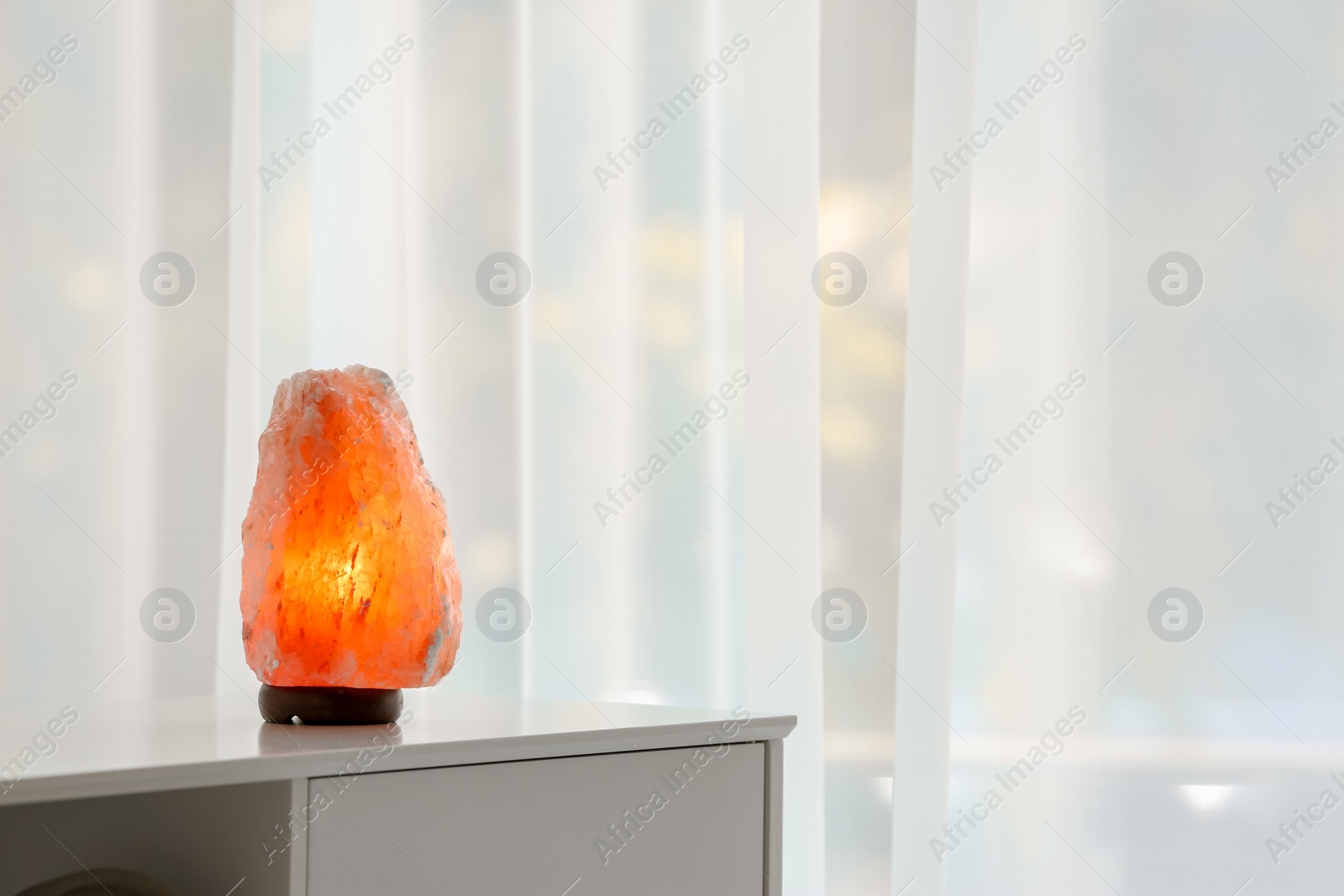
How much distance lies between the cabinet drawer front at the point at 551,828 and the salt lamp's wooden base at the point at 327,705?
0.39ft

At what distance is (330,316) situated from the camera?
6.02ft

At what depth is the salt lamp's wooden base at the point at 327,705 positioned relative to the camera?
2.77 ft

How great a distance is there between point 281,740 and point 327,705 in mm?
80

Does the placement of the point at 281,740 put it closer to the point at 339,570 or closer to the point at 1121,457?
the point at 339,570

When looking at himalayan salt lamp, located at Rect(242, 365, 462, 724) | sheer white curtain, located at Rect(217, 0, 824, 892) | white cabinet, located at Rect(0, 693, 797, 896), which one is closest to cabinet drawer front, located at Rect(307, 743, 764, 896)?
white cabinet, located at Rect(0, 693, 797, 896)

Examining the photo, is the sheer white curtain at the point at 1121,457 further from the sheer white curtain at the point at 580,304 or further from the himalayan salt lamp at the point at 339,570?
the himalayan salt lamp at the point at 339,570

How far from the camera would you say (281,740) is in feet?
2.51

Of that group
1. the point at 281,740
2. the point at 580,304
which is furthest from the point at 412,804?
the point at 580,304

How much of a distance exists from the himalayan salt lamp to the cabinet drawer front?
113 mm

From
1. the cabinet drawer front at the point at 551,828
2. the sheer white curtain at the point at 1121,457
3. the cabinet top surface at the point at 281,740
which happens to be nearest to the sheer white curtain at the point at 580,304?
the sheer white curtain at the point at 1121,457

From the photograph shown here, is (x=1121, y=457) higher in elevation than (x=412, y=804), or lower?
higher

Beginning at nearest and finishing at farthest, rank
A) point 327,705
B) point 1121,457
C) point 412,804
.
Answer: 1. point 412,804
2. point 327,705
3. point 1121,457

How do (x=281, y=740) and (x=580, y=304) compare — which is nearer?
(x=281, y=740)

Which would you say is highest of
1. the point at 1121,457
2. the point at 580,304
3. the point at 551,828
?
the point at 580,304
